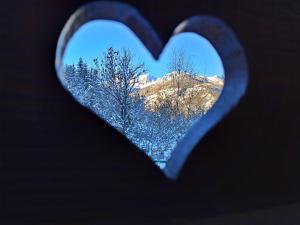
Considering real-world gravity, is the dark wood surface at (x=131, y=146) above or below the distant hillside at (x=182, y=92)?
above

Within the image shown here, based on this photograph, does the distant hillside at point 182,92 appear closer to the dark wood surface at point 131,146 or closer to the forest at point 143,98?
the forest at point 143,98

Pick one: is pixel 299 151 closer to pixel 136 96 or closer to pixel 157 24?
pixel 157 24

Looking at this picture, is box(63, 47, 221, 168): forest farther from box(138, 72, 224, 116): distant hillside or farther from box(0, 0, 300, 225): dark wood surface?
box(0, 0, 300, 225): dark wood surface

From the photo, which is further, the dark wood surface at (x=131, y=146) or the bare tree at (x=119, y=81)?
the bare tree at (x=119, y=81)

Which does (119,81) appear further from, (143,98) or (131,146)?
(131,146)

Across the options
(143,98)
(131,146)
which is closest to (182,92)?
(143,98)

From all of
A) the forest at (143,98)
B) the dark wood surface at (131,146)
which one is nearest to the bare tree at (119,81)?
the forest at (143,98)

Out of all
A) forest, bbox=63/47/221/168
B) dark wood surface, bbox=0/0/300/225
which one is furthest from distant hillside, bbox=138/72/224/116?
dark wood surface, bbox=0/0/300/225
